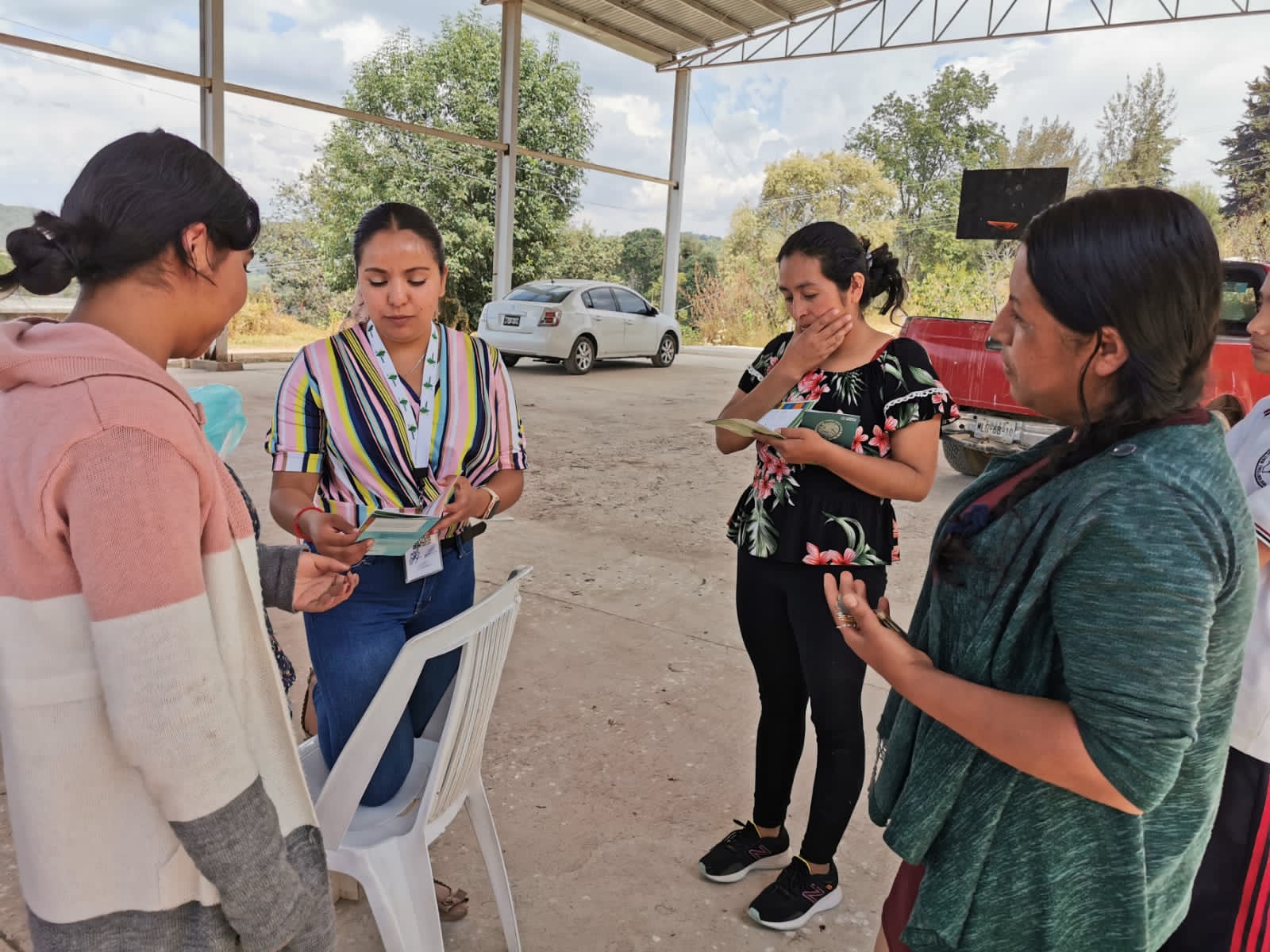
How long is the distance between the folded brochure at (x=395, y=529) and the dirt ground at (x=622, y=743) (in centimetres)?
103

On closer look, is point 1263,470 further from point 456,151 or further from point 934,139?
point 934,139

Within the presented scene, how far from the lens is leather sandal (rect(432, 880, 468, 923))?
2.20 meters

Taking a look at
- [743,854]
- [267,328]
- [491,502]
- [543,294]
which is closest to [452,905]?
[743,854]

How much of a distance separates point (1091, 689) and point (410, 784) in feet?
4.53

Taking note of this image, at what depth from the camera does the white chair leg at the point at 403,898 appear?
169 centimetres

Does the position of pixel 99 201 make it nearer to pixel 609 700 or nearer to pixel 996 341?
pixel 996 341

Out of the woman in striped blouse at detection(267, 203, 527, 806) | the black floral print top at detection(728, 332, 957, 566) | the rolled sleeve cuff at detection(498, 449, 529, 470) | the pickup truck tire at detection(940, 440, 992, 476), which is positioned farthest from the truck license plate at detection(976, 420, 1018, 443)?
the woman in striped blouse at detection(267, 203, 527, 806)

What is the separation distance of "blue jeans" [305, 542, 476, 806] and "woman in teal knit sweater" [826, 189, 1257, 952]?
109cm

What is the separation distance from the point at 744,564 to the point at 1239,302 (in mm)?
5797

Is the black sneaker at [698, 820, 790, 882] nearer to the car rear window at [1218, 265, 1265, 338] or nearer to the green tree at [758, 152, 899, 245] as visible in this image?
the car rear window at [1218, 265, 1265, 338]

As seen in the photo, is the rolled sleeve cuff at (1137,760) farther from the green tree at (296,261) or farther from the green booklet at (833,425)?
the green tree at (296,261)

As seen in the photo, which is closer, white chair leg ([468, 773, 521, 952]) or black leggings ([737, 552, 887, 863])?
white chair leg ([468, 773, 521, 952])

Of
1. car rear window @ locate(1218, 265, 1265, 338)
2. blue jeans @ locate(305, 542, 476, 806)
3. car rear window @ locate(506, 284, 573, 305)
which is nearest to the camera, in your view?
blue jeans @ locate(305, 542, 476, 806)

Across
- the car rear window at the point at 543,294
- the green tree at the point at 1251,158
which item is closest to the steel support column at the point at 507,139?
the car rear window at the point at 543,294
